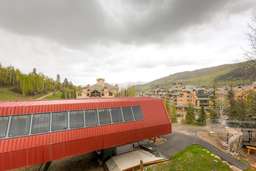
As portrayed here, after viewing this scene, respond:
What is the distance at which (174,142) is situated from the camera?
71.2 feet

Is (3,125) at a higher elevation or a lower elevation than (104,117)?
higher

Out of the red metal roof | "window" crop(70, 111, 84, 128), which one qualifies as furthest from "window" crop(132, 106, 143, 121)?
"window" crop(70, 111, 84, 128)

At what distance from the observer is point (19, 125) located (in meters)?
11.1

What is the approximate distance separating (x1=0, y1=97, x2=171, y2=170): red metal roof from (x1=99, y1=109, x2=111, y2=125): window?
15.6 inches

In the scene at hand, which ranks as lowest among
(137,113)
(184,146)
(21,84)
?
(184,146)

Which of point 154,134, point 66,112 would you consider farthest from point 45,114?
point 154,134

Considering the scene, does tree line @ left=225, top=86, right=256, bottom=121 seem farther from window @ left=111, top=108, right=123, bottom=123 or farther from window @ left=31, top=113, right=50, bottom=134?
window @ left=31, top=113, right=50, bottom=134

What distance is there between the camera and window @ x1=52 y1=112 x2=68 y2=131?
12.3m

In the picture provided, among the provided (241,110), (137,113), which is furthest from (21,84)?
(241,110)

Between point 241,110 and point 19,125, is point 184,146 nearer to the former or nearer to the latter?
point 19,125

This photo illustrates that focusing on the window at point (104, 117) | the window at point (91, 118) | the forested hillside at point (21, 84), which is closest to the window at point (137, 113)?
the window at point (104, 117)

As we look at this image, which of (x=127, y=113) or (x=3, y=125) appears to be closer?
(x=3, y=125)

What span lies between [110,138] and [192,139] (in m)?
13.1

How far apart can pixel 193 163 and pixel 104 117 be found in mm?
9261
